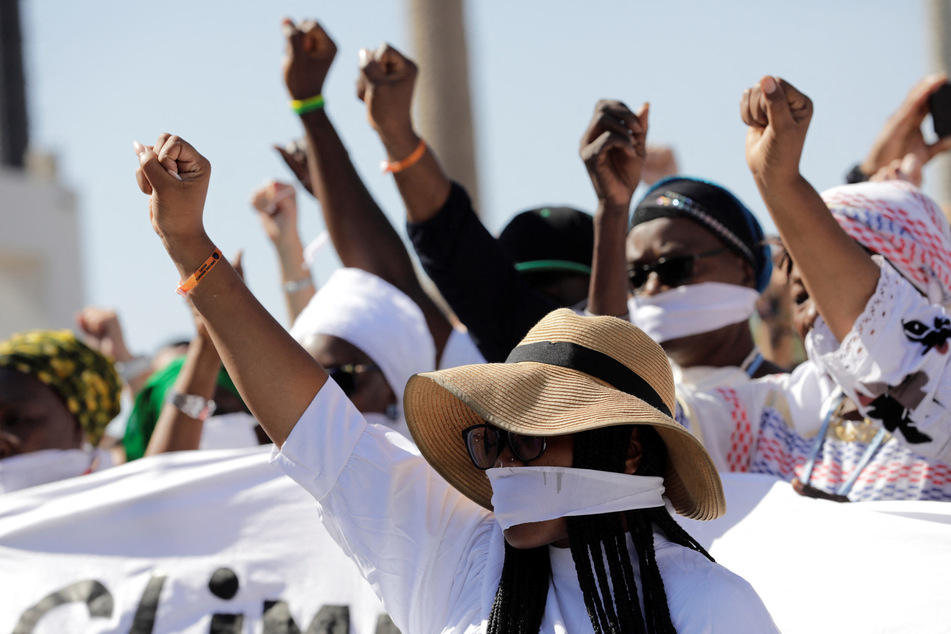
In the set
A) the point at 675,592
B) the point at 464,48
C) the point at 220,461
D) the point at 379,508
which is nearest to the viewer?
the point at 675,592

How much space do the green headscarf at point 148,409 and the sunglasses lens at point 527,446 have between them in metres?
2.81

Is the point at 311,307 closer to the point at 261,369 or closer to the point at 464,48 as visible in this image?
the point at 261,369

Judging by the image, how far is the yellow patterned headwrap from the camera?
13.2 feet

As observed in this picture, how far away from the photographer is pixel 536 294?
357 centimetres

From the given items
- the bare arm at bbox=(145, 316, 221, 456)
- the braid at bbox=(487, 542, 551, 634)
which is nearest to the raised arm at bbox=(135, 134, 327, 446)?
the braid at bbox=(487, 542, 551, 634)

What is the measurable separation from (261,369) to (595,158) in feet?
4.48

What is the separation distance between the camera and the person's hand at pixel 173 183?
82.7 inches

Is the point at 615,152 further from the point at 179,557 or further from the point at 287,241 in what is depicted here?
the point at 287,241

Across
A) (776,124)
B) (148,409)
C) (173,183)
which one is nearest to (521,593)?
(173,183)

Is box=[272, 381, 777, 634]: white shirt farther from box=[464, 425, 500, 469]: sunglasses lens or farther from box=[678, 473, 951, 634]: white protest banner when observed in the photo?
box=[678, 473, 951, 634]: white protest banner

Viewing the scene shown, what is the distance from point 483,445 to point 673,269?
1521 millimetres

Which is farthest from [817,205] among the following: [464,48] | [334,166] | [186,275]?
[464,48]

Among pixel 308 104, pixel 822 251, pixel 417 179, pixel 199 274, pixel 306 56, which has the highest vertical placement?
pixel 306 56

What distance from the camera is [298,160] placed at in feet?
14.6
